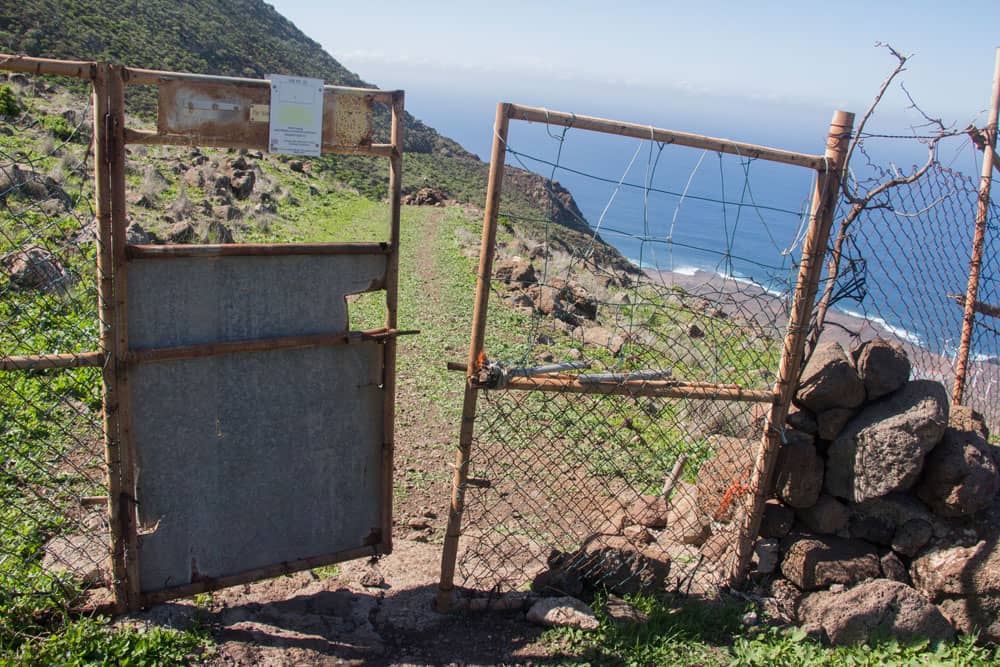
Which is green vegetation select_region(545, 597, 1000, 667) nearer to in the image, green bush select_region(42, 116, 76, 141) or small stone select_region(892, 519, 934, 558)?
small stone select_region(892, 519, 934, 558)

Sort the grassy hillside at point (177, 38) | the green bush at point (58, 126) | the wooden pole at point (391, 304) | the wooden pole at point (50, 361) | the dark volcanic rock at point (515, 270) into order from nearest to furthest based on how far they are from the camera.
Result: the wooden pole at point (50, 361)
the wooden pole at point (391, 304)
the dark volcanic rock at point (515, 270)
the green bush at point (58, 126)
the grassy hillside at point (177, 38)

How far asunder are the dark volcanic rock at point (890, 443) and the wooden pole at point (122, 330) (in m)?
3.58

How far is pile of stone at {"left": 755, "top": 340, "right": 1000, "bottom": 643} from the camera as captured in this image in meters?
4.01

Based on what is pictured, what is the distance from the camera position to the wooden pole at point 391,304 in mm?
3584

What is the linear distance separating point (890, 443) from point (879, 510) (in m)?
0.42

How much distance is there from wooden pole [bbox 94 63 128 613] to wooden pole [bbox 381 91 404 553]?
1.16 m

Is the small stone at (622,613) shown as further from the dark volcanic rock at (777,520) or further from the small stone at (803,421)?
the small stone at (803,421)

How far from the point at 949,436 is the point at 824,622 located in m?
1.23

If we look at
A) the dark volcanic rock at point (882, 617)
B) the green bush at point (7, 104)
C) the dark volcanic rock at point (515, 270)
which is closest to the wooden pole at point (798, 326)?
the dark volcanic rock at point (882, 617)

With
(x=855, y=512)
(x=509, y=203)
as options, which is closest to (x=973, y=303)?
(x=855, y=512)

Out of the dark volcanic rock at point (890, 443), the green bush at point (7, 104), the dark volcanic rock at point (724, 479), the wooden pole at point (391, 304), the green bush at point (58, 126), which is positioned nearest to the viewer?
the wooden pole at point (391, 304)

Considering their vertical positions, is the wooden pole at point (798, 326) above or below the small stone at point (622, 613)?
above

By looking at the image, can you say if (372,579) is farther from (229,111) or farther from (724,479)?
(229,111)

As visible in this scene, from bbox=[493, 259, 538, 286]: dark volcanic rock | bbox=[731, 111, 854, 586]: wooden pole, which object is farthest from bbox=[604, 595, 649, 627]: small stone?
bbox=[493, 259, 538, 286]: dark volcanic rock
